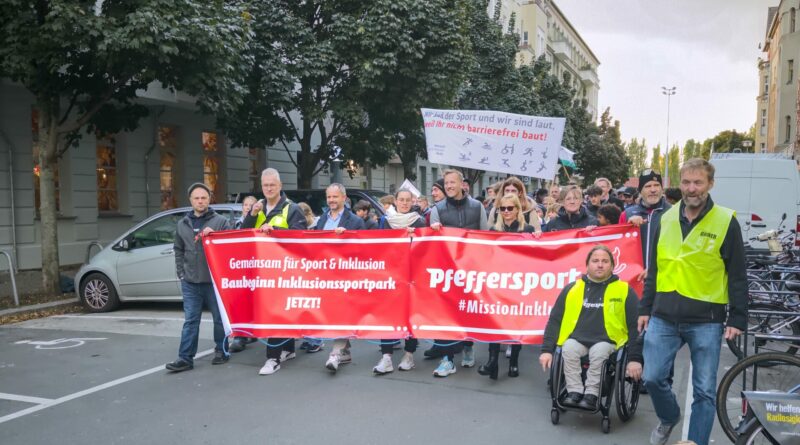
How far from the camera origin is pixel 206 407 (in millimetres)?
5246

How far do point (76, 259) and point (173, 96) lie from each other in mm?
4533

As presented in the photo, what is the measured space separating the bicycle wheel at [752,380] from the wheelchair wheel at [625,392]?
25.0 inches

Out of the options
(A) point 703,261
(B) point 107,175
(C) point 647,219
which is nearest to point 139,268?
(C) point 647,219

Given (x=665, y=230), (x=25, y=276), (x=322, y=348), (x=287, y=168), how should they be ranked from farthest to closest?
(x=287, y=168)
(x=25, y=276)
(x=322, y=348)
(x=665, y=230)

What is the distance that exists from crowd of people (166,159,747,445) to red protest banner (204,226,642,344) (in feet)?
0.60

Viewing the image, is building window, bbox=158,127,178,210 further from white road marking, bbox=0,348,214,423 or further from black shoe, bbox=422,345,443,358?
black shoe, bbox=422,345,443,358

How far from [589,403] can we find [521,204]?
9.45ft

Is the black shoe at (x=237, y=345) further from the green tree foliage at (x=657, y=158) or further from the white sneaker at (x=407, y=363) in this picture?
the green tree foliage at (x=657, y=158)

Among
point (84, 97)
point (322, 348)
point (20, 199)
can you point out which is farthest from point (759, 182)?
point (20, 199)

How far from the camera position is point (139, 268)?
9531 millimetres

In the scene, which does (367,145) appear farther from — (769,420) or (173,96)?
(769,420)

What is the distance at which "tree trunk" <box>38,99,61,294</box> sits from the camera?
10844mm

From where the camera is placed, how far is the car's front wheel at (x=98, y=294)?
32.1 ft

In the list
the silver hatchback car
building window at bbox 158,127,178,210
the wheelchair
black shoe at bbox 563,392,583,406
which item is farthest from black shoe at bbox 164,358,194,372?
building window at bbox 158,127,178,210
